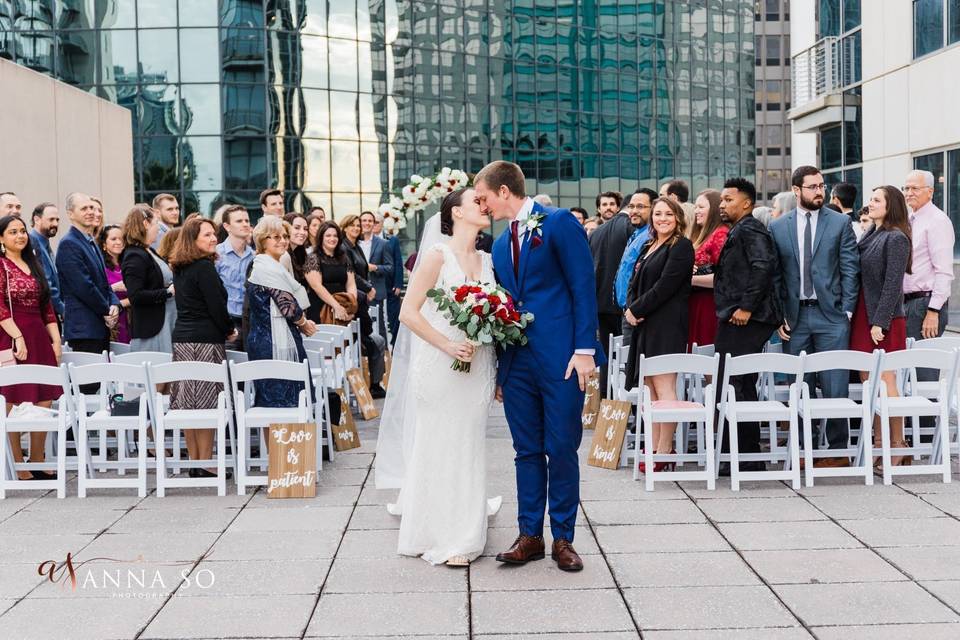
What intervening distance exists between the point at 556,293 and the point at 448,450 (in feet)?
3.33

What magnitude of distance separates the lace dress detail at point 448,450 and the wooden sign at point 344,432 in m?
3.15

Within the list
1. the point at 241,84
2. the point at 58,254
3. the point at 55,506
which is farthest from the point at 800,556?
the point at 241,84

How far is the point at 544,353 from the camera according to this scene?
542cm

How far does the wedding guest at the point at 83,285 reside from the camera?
920cm

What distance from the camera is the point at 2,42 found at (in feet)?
109

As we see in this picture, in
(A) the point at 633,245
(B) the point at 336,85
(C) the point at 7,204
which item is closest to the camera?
(A) the point at 633,245

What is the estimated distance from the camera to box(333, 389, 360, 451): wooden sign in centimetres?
884

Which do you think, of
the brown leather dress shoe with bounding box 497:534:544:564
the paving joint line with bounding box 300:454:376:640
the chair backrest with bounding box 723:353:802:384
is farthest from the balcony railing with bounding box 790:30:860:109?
the brown leather dress shoe with bounding box 497:534:544:564

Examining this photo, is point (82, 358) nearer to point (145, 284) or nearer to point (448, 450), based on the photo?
point (145, 284)

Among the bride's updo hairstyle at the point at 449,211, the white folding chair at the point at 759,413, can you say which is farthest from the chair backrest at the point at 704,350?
the bride's updo hairstyle at the point at 449,211

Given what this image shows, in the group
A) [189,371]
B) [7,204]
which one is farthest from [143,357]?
[7,204]

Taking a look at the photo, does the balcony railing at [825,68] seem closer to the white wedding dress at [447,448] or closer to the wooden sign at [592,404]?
the wooden sign at [592,404]

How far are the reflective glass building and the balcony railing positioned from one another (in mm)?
15035

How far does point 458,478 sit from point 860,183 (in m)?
18.6
